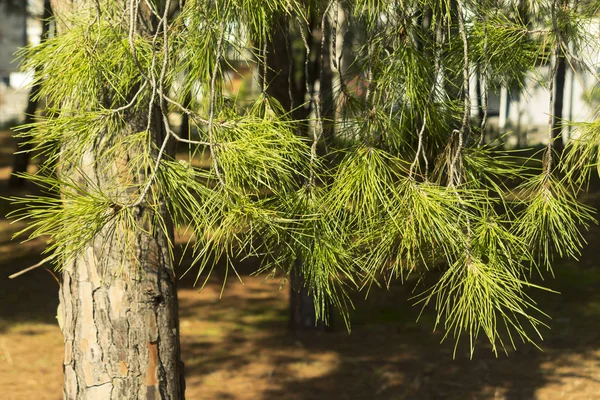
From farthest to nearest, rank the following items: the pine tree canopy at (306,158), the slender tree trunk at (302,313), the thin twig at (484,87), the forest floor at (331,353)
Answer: the slender tree trunk at (302,313) → the forest floor at (331,353) → the thin twig at (484,87) → the pine tree canopy at (306,158)

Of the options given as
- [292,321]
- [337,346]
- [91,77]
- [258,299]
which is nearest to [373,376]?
[337,346]

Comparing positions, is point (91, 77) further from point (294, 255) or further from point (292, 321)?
point (292, 321)

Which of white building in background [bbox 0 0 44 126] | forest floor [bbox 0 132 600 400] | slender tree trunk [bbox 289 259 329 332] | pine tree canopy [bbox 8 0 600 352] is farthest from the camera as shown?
white building in background [bbox 0 0 44 126]

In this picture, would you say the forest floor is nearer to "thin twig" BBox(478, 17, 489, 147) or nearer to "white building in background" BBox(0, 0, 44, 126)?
"thin twig" BBox(478, 17, 489, 147)

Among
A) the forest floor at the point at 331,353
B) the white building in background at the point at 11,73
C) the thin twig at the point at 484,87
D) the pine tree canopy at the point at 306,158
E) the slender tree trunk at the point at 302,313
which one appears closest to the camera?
the pine tree canopy at the point at 306,158

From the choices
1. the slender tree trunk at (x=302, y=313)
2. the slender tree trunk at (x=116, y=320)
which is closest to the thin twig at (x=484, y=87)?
the slender tree trunk at (x=116, y=320)

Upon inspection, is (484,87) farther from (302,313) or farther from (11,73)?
(11,73)

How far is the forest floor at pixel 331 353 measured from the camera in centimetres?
607

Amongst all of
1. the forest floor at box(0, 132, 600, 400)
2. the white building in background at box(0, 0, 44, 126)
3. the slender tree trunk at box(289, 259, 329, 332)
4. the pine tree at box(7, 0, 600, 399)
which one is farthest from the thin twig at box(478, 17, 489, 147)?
the white building in background at box(0, 0, 44, 126)

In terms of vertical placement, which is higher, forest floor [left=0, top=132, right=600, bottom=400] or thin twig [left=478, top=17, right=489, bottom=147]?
thin twig [left=478, top=17, right=489, bottom=147]

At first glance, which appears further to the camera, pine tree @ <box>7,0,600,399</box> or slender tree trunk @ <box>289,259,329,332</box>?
slender tree trunk @ <box>289,259,329,332</box>

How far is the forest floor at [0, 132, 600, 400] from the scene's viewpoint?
6.07 meters

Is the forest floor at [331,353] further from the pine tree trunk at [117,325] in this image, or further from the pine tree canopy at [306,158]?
the pine tree canopy at [306,158]

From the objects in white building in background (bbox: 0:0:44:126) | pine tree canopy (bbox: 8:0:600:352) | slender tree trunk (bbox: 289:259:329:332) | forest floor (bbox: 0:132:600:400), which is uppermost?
white building in background (bbox: 0:0:44:126)
